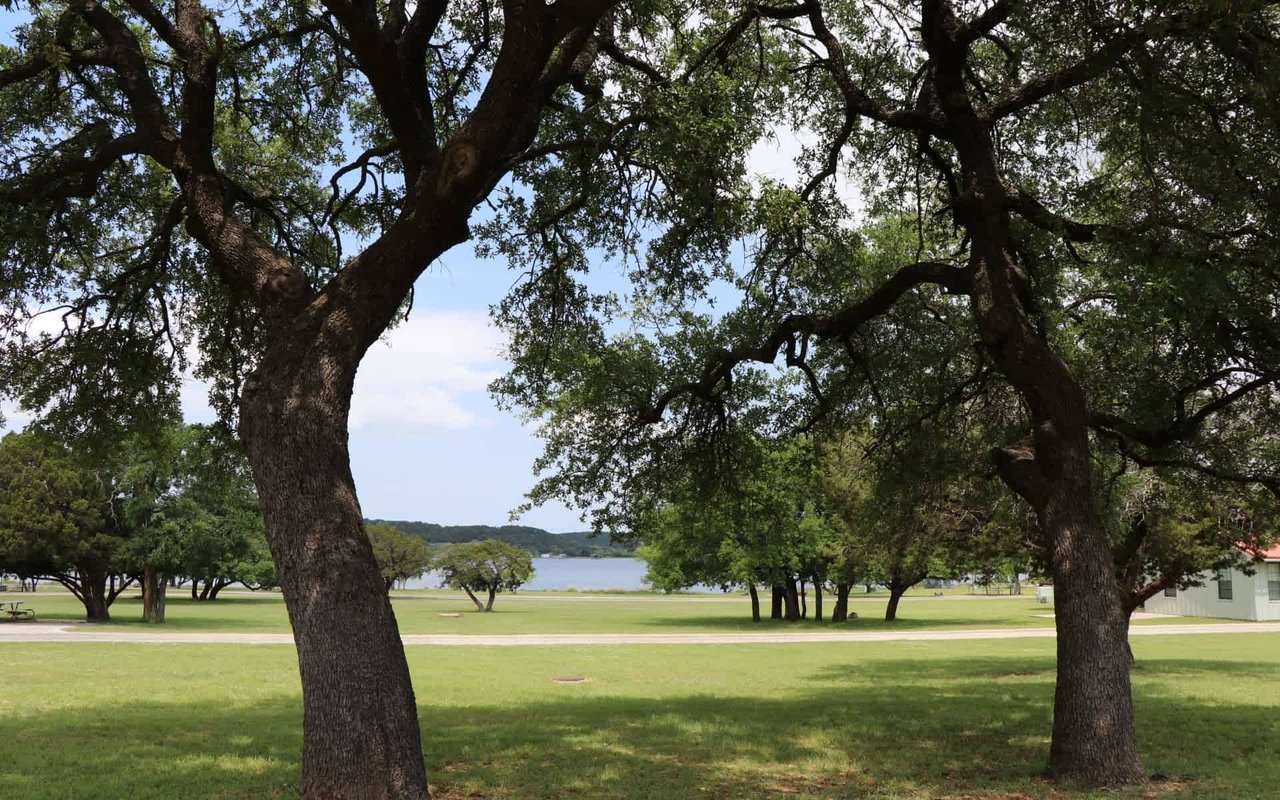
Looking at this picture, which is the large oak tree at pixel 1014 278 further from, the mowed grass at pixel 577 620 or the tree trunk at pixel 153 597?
the tree trunk at pixel 153 597

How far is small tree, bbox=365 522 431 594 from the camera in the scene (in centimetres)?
7388

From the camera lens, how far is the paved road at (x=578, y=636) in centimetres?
2803

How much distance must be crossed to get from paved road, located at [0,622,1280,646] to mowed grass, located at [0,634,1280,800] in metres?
5.19

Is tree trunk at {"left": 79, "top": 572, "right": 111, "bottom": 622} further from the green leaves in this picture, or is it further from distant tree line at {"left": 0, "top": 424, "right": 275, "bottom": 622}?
the green leaves

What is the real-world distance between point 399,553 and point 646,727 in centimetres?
6599

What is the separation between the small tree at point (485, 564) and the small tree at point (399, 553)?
66.0 ft

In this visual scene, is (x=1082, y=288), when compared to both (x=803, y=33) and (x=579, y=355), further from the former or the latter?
(x=579, y=355)

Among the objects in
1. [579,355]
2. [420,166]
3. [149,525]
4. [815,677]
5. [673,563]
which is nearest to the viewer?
[420,166]

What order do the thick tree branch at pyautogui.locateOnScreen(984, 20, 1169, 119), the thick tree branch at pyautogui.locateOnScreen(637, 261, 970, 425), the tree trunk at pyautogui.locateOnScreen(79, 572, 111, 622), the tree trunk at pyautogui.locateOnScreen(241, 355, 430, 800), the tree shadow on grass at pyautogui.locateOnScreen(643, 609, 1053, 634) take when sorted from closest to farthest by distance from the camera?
the tree trunk at pyautogui.locateOnScreen(241, 355, 430, 800) → the thick tree branch at pyautogui.locateOnScreen(984, 20, 1169, 119) → the thick tree branch at pyautogui.locateOnScreen(637, 261, 970, 425) → the tree trunk at pyautogui.locateOnScreen(79, 572, 111, 622) → the tree shadow on grass at pyautogui.locateOnScreen(643, 609, 1053, 634)

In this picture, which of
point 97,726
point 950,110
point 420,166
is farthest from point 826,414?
point 97,726

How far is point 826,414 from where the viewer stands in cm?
1359

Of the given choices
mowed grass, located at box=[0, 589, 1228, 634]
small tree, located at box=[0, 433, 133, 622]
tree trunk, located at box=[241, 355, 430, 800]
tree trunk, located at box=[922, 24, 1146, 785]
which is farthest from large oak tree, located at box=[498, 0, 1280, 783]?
small tree, located at box=[0, 433, 133, 622]

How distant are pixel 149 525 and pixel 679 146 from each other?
3561 centimetres

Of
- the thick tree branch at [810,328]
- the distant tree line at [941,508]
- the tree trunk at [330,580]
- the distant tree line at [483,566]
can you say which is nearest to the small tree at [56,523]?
the distant tree line at [483,566]
